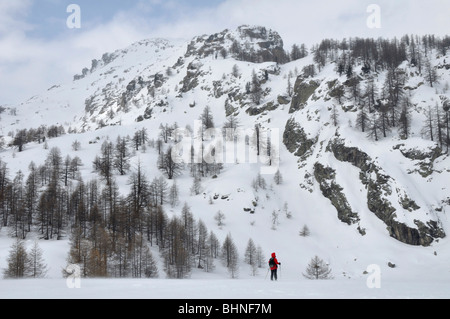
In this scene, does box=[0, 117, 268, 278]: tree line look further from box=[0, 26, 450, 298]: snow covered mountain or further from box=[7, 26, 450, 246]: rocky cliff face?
box=[7, 26, 450, 246]: rocky cliff face

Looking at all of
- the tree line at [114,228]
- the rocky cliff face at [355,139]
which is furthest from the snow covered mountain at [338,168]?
the tree line at [114,228]

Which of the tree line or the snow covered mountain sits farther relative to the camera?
the snow covered mountain

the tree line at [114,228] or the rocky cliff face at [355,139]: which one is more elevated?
the rocky cliff face at [355,139]

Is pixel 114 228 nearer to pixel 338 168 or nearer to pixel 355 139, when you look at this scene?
pixel 338 168

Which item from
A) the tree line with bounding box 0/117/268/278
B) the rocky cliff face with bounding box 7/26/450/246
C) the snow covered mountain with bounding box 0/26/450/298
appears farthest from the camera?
the rocky cliff face with bounding box 7/26/450/246

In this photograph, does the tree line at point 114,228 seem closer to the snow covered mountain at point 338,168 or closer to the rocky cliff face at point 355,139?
the snow covered mountain at point 338,168

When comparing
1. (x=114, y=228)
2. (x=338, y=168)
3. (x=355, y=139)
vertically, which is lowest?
(x=114, y=228)

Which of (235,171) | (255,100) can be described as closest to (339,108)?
(235,171)

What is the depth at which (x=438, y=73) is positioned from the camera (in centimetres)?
9681

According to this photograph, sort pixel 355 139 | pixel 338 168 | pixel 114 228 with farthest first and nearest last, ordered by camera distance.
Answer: pixel 355 139 → pixel 338 168 → pixel 114 228

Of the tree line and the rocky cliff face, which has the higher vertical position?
the rocky cliff face

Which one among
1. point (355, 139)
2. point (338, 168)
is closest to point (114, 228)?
point (338, 168)

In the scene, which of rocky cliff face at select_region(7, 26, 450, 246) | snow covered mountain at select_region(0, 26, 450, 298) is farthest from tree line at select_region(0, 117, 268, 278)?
rocky cliff face at select_region(7, 26, 450, 246)
